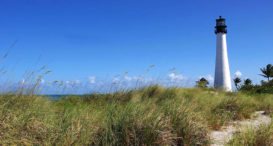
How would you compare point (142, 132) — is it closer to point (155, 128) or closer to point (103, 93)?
point (155, 128)

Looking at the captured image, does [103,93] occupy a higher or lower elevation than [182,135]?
higher

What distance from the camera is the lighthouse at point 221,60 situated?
20.3 meters

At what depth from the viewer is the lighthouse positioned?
20.3 metres

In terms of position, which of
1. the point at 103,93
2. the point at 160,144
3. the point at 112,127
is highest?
the point at 103,93

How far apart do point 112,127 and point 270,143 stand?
2296 mm

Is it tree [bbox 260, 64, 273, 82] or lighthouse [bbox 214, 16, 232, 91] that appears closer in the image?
lighthouse [bbox 214, 16, 232, 91]

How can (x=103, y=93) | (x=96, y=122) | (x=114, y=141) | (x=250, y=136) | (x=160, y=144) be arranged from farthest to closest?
(x=103, y=93)
(x=96, y=122)
(x=250, y=136)
(x=160, y=144)
(x=114, y=141)

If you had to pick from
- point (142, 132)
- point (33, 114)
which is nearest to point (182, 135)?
point (142, 132)

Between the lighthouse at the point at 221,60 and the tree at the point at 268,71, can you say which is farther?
the tree at the point at 268,71

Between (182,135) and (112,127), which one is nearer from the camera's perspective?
(112,127)

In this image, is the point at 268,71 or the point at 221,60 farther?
the point at 268,71

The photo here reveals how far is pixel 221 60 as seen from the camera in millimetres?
20453

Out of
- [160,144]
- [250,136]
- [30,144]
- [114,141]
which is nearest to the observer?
[30,144]

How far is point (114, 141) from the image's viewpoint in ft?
7.95
